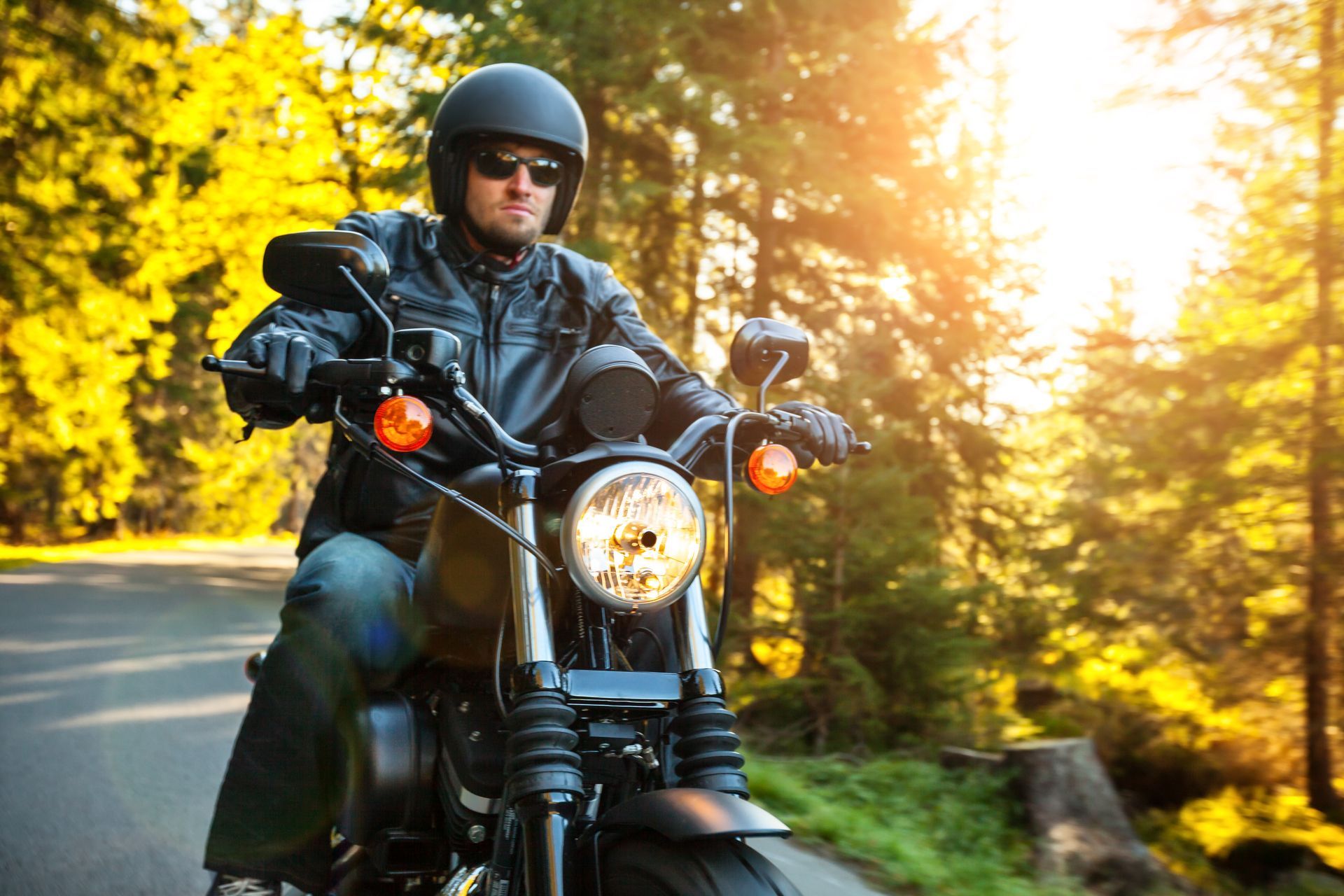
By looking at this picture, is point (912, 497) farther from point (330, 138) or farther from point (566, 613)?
point (330, 138)

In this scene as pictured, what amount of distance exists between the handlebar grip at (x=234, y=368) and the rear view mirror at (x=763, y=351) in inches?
35.9

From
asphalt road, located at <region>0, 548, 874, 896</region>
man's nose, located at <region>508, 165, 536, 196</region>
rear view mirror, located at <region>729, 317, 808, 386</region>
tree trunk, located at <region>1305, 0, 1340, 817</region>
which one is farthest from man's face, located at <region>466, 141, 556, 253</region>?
tree trunk, located at <region>1305, 0, 1340, 817</region>

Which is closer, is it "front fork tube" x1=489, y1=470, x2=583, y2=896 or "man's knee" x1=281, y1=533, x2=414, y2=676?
"front fork tube" x1=489, y1=470, x2=583, y2=896

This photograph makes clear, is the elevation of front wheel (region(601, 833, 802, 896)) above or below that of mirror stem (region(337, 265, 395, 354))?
below

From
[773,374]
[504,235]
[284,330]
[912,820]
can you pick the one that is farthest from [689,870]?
[912,820]

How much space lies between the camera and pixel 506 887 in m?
1.78

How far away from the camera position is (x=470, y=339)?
8.93 ft

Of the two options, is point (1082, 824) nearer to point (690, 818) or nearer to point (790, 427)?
point (790, 427)

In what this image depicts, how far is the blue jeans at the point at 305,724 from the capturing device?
235 cm

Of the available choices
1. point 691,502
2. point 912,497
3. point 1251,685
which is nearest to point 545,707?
point 691,502

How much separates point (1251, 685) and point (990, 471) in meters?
3.25

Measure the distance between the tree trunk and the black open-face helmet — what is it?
5389 millimetres

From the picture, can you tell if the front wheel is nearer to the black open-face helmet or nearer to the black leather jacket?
the black leather jacket

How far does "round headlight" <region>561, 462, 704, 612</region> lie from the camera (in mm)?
1739
